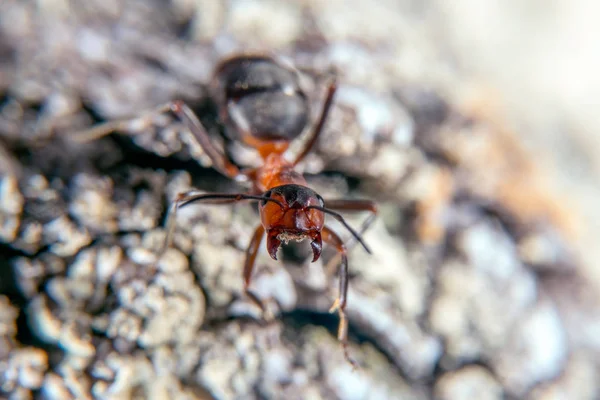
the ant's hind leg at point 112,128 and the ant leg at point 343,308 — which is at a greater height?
the ant's hind leg at point 112,128

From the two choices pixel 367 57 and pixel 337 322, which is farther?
pixel 367 57

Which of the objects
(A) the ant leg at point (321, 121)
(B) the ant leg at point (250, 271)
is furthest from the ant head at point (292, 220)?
Result: (A) the ant leg at point (321, 121)

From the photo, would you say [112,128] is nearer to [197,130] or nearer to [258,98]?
[197,130]

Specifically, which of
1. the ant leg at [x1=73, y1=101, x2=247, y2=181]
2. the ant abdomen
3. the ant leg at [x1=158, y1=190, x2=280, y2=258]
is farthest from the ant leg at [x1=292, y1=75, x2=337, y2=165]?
the ant leg at [x1=158, y1=190, x2=280, y2=258]

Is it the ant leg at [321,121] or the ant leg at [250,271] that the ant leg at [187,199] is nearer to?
the ant leg at [250,271]

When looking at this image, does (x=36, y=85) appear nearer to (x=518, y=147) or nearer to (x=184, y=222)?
(x=184, y=222)

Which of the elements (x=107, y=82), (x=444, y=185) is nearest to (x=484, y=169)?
(x=444, y=185)

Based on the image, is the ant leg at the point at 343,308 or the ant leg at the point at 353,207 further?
the ant leg at the point at 353,207
